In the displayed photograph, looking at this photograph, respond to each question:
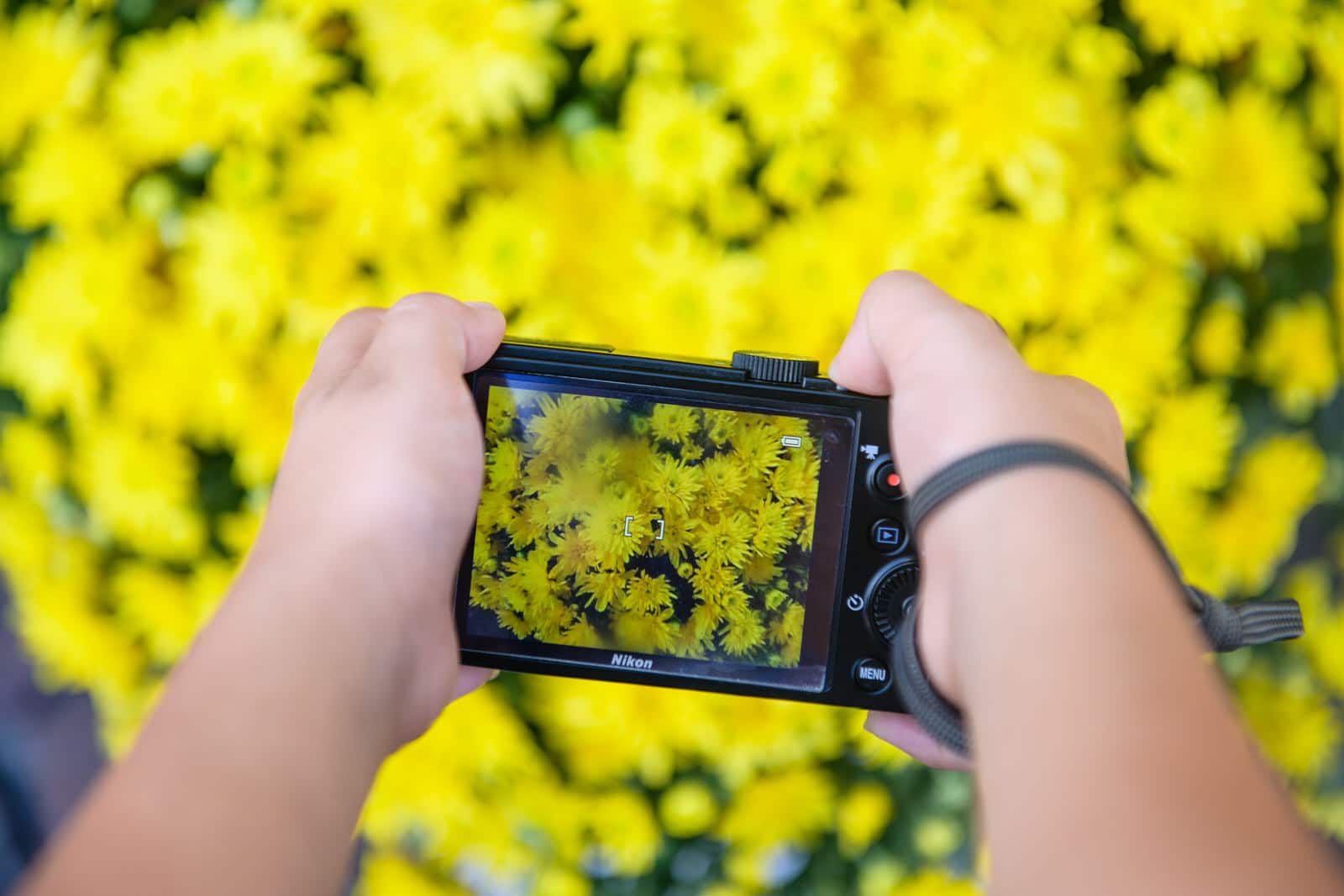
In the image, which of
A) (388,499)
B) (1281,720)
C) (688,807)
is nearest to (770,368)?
(388,499)

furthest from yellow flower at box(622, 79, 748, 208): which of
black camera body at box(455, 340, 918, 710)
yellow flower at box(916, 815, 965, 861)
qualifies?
yellow flower at box(916, 815, 965, 861)

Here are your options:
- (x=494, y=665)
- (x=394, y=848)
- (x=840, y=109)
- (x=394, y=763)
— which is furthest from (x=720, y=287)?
(x=394, y=848)

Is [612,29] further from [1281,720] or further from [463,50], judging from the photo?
[1281,720]

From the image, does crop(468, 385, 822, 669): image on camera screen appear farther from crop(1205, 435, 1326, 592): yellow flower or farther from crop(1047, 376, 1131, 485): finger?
crop(1205, 435, 1326, 592): yellow flower

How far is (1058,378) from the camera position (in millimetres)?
398

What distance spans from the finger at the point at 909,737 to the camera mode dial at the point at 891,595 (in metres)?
0.05

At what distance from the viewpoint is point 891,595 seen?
18.0 inches

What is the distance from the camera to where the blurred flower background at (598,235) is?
0.48 meters

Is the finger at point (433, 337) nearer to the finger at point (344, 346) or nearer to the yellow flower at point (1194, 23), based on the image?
the finger at point (344, 346)

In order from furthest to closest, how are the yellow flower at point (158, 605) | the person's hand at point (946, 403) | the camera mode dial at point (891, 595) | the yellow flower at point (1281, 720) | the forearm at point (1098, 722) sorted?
the yellow flower at point (1281, 720) < the yellow flower at point (158, 605) < the camera mode dial at point (891, 595) < the person's hand at point (946, 403) < the forearm at point (1098, 722)

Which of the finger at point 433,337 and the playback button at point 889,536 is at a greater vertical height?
the finger at point 433,337

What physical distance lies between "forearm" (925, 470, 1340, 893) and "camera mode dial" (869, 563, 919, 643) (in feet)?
0.40

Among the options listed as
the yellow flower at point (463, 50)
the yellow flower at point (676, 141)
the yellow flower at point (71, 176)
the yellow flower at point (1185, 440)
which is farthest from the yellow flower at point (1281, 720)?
the yellow flower at point (71, 176)

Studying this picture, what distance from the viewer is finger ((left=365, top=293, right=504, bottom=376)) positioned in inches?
16.0
